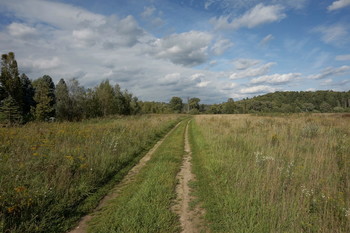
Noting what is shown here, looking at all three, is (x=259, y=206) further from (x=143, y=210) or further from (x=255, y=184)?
(x=143, y=210)

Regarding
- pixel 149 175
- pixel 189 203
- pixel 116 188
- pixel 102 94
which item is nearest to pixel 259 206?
pixel 189 203

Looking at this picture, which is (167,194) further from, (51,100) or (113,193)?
(51,100)

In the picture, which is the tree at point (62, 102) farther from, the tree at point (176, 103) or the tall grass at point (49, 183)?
the tree at point (176, 103)

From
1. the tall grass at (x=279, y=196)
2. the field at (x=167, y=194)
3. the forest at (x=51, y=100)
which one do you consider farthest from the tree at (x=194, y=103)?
the tall grass at (x=279, y=196)

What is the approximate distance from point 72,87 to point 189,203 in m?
35.9

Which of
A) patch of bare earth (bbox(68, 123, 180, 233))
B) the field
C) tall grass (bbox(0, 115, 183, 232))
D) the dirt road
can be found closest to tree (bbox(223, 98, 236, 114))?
the field

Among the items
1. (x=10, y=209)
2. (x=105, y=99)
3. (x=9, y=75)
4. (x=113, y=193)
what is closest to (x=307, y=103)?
(x=105, y=99)

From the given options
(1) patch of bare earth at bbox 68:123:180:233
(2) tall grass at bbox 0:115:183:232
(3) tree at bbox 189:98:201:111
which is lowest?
(1) patch of bare earth at bbox 68:123:180:233

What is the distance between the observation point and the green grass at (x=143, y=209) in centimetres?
355

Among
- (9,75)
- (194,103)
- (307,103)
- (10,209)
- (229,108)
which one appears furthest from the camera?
(194,103)

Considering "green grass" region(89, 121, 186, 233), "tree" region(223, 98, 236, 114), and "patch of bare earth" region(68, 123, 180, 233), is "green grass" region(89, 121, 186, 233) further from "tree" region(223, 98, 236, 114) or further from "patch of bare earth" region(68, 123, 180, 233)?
"tree" region(223, 98, 236, 114)

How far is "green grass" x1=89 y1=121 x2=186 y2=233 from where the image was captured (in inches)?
140

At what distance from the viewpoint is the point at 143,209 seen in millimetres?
4121

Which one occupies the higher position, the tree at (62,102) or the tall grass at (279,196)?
the tree at (62,102)
